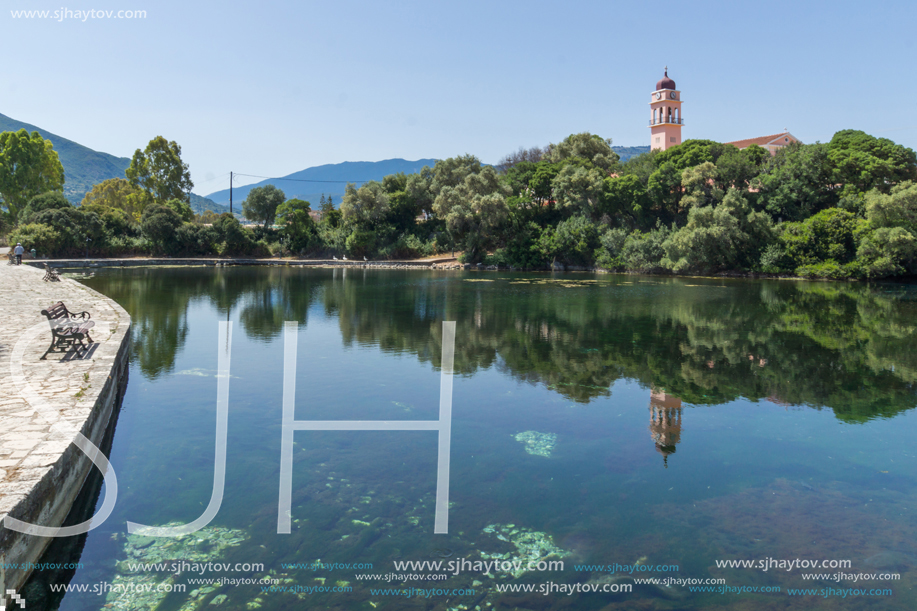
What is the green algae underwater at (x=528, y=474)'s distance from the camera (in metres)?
5.29

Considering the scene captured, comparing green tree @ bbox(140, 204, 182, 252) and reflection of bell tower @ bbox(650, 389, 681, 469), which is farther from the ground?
green tree @ bbox(140, 204, 182, 252)

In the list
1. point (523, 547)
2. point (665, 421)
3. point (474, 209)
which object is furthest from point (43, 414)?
point (474, 209)

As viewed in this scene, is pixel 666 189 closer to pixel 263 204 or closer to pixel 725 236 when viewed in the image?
pixel 725 236

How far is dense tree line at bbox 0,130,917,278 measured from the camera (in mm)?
45688

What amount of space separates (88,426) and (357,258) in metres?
62.4

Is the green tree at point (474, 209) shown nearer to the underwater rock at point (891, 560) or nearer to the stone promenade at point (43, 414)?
the stone promenade at point (43, 414)

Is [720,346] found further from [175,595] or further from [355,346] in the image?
[175,595]

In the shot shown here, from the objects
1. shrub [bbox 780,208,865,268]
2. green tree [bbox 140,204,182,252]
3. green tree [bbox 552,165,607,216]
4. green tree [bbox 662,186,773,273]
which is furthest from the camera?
green tree [bbox 140,204,182,252]

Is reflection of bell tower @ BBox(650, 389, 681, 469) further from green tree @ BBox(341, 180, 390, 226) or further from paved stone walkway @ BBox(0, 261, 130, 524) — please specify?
green tree @ BBox(341, 180, 390, 226)

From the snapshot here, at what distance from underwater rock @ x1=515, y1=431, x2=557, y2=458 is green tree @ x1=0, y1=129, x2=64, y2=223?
2796 inches

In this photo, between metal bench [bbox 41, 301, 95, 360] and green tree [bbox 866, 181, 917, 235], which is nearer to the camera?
metal bench [bbox 41, 301, 95, 360]

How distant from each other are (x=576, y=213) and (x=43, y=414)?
5551 cm

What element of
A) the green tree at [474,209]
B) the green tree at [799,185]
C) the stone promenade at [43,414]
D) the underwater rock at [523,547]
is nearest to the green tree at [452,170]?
the green tree at [474,209]

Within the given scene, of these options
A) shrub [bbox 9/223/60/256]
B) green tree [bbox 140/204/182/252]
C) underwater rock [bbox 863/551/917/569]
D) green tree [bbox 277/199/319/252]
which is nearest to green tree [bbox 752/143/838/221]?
green tree [bbox 277/199/319/252]
